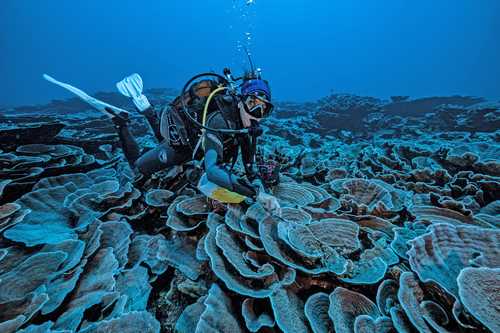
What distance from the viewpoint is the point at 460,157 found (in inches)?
176

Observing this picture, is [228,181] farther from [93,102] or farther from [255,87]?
[93,102]

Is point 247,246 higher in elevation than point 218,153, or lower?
lower

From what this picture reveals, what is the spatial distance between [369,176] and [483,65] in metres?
153

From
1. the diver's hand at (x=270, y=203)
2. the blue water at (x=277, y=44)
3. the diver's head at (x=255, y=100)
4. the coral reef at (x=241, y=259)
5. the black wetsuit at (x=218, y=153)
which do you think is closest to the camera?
the coral reef at (x=241, y=259)

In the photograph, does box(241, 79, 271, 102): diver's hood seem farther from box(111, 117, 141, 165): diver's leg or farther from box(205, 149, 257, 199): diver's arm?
box(111, 117, 141, 165): diver's leg

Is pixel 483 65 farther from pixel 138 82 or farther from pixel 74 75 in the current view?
pixel 74 75

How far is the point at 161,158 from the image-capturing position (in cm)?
349

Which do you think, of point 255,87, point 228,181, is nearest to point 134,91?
point 255,87

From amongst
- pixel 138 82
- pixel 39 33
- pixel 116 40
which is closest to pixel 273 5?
pixel 116 40

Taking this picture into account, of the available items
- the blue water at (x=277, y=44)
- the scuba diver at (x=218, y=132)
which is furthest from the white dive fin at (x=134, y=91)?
the blue water at (x=277, y=44)

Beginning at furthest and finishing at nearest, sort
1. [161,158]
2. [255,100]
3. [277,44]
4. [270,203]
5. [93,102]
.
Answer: [277,44] → [93,102] → [161,158] → [255,100] → [270,203]

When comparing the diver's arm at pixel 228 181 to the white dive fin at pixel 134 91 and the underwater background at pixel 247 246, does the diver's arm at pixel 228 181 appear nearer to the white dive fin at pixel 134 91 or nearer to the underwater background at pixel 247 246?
the underwater background at pixel 247 246

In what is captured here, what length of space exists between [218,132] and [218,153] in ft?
0.91

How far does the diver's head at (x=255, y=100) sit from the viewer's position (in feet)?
9.21
